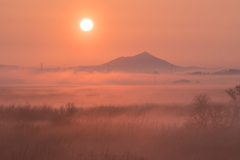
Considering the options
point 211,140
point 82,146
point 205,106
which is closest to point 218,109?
point 205,106

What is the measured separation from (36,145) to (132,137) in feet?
12.9

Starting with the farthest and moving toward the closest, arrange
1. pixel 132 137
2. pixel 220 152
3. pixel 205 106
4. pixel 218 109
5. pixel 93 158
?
pixel 205 106
pixel 218 109
pixel 132 137
pixel 220 152
pixel 93 158

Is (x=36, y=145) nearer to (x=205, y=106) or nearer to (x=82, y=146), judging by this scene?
(x=82, y=146)

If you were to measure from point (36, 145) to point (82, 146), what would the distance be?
5.44 ft

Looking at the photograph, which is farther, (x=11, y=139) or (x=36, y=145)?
(x=11, y=139)

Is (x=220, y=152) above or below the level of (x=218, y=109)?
below

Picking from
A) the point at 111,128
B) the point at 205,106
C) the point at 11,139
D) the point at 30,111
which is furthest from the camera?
the point at 30,111

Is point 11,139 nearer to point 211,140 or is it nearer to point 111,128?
point 111,128

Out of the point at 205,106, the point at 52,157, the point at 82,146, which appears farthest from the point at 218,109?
the point at 52,157

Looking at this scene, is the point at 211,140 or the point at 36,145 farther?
the point at 211,140

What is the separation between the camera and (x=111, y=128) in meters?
13.9

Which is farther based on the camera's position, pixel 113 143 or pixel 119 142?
pixel 119 142

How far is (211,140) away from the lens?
40.6 feet

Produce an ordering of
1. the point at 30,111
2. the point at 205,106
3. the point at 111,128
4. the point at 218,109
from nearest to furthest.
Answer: the point at 111,128, the point at 218,109, the point at 205,106, the point at 30,111
